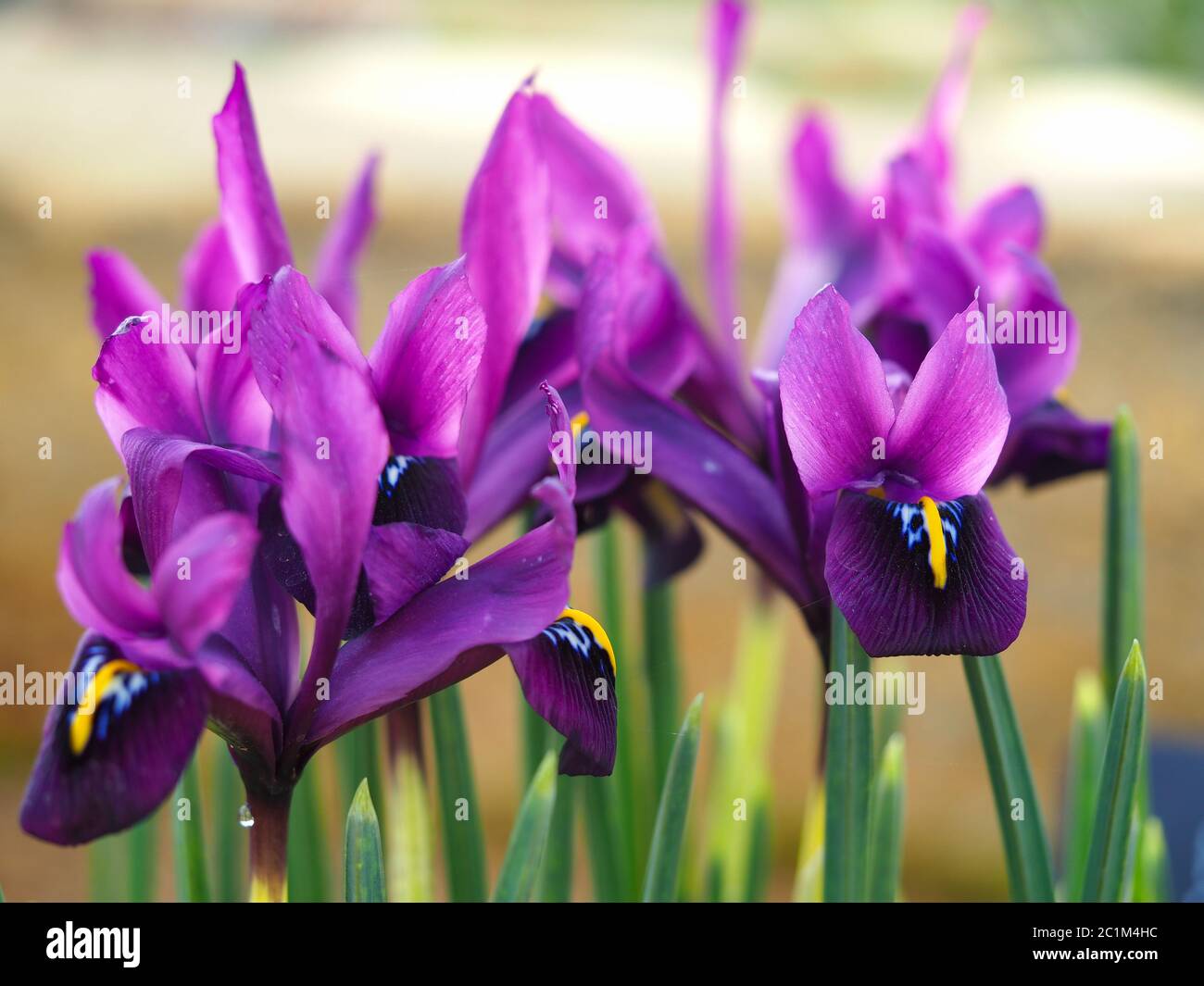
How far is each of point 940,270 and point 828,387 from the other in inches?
7.3

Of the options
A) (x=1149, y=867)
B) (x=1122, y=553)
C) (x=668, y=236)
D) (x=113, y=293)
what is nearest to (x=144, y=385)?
(x=113, y=293)

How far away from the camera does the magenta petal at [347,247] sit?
595 millimetres

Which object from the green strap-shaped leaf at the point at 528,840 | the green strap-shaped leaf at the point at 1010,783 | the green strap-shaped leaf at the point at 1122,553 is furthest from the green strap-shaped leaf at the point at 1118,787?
the green strap-shaped leaf at the point at 528,840

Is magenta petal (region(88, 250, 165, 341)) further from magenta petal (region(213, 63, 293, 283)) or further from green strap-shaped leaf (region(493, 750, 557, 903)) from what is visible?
green strap-shaped leaf (region(493, 750, 557, 903))

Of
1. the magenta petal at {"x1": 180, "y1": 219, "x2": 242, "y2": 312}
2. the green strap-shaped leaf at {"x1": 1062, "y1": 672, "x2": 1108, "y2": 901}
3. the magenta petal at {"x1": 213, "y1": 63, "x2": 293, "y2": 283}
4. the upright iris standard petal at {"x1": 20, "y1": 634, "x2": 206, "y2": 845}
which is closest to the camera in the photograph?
the upright iris standard petal at {"x1": 20, "y1": 634, "x2": 206, "y2": 845}

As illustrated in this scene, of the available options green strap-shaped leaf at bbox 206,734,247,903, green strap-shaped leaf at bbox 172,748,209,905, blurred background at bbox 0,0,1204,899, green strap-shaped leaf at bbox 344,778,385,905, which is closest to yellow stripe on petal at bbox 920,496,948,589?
green strap-shaped leaf at bbox 344,778,385,905

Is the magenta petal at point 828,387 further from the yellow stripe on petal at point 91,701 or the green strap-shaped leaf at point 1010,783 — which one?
the yellow stripe on petal at point 91,701

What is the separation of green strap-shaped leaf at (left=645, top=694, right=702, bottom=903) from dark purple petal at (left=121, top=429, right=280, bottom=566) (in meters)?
0.20

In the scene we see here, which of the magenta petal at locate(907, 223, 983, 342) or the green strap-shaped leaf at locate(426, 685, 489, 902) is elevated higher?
the magenta petal at locate(907, 223, 983, 342)

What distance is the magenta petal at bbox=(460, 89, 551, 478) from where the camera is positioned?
51cm

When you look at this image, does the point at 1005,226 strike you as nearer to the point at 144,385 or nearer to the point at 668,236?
the point at 144,385

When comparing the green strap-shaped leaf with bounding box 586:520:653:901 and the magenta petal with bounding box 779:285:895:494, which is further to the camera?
the green strap-shaped leaf with bounding box 586:520:653:901

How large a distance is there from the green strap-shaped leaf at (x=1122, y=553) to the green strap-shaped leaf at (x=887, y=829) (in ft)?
0.45

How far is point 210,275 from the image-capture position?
0.60 m
